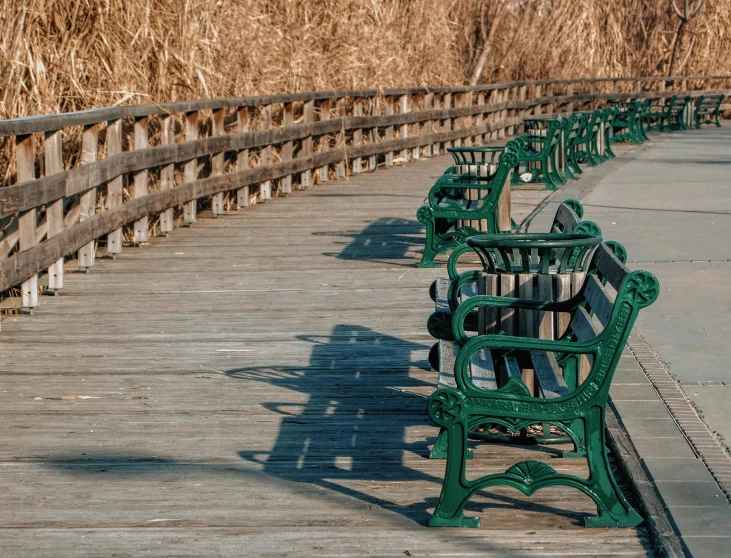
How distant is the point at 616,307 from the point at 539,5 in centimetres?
3128

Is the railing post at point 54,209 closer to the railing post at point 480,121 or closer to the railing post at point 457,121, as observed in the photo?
the railing post at point 457,121

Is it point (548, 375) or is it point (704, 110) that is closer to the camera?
point (548, 375)

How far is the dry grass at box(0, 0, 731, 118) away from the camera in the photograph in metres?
11.3

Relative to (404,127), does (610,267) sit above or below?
above

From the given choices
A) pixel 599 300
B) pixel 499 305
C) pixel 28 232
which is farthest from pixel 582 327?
pixel 28 232

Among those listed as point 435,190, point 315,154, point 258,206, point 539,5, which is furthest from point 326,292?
point 539,5

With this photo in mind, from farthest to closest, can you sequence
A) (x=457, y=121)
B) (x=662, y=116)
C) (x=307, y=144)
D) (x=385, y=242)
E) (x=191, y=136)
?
(x=662, y=116), (x=457, y=121), (x=307, y=144), (x=191, y=136), (x=385, y=242)

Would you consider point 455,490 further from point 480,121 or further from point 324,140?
point 480,121

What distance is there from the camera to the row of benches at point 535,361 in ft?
14.2

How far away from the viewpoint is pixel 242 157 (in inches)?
571

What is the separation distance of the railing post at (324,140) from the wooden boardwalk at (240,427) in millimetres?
7823

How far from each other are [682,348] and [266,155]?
927cm

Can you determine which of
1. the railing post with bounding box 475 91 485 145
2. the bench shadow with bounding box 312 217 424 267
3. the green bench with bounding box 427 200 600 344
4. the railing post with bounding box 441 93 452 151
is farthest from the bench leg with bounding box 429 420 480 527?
the railing post with bounding box 475 91 485 145

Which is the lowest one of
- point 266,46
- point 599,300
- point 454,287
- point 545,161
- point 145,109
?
point 545,161
